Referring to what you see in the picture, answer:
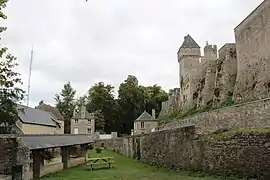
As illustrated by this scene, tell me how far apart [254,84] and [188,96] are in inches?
742

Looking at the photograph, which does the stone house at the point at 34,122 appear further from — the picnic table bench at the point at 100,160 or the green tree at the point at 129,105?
the green tree at the point at 129,105

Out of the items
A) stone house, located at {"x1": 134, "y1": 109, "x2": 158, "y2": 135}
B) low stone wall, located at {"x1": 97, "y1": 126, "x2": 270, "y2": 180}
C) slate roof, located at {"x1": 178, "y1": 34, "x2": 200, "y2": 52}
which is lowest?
low stone wall, located at {"x1": 97, "y1": 126, "x2": 270, "y2": 180}

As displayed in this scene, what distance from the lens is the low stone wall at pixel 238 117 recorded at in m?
15.0

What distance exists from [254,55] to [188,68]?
21542mm

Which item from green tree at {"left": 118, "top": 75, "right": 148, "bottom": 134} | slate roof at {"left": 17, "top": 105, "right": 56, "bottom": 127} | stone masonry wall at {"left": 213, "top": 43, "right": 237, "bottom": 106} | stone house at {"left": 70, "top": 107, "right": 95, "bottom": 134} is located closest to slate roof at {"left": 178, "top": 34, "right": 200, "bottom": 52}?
stone masonry wall at {"left": 213, "top": 43, "right": 237, "bottom": 106}

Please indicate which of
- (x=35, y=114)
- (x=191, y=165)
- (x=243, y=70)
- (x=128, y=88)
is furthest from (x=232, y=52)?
(x=128, y=88)

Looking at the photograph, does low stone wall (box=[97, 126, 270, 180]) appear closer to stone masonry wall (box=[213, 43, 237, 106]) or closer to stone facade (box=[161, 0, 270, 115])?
stone facade (box=[161, 0, 270, 115])

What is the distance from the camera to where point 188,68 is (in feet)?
154

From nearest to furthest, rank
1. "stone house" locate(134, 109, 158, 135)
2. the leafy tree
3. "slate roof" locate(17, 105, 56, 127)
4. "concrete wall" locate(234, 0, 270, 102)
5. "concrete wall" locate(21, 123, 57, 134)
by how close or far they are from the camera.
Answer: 1. "concrete wall" locate(234, 0, 270, 102)
2. "concrete wall" locate(21, 123, 57, 134)
3. "slate roof" locate(17, 105, 56, 127)
4. "stone house" locate(134, 109, 158, 135)
5. the leafy tree

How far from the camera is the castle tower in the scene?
42.8m

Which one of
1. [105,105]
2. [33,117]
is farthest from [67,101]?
[33,117]

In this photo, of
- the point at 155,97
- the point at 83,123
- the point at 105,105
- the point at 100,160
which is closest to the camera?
the point at 100,160

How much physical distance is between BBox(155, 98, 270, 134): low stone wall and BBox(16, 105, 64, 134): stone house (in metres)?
22.3

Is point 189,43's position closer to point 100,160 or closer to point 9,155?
point 100,160
